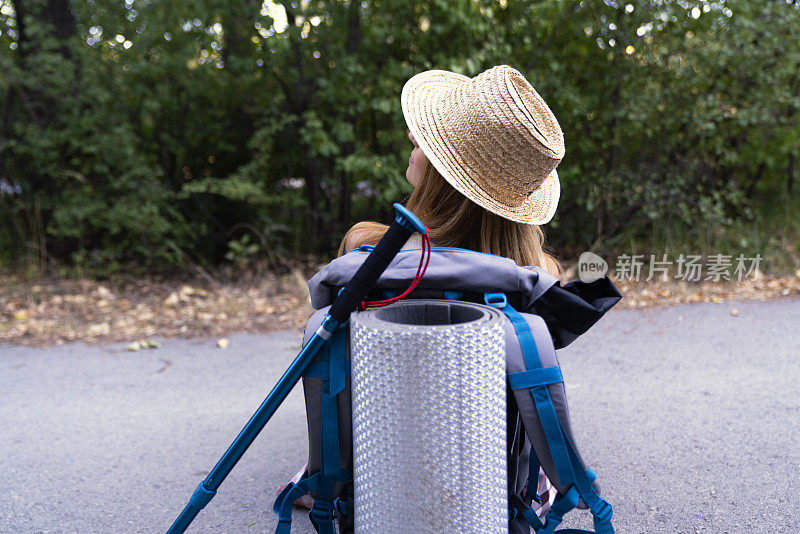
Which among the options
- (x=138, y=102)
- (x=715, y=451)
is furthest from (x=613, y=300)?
(x=138, y=102)

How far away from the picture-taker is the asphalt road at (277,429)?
7.98 feet

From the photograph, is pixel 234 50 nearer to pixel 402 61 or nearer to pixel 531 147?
pixel 402 61

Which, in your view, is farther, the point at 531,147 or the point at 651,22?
the point at 651,22

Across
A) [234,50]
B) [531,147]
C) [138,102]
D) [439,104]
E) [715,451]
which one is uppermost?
[234,50]

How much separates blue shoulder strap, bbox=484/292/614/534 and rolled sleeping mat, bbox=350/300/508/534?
0.26ft

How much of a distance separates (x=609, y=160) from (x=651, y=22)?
4.60ft

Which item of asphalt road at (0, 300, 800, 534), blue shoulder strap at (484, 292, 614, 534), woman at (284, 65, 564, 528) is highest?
woman at (284, 65, 564, 528)

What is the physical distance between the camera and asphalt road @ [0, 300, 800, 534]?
7.98 ft

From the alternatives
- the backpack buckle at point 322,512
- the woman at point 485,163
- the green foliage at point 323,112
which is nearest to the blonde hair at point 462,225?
the woman at point 485,163

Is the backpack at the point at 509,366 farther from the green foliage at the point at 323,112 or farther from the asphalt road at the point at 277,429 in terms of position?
the green foliage at the point at 323,112

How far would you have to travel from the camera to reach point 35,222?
672 cm

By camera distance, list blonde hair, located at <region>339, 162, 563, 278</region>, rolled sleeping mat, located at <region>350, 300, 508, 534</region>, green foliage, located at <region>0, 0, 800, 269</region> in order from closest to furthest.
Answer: rolled sleeping mat, located at <region>350, 300, 508, 534</region>, blonde hair, located at <region>339, 162, 563, 278</region>, green foliage, located at <region>0, 0, 800, 269</region>

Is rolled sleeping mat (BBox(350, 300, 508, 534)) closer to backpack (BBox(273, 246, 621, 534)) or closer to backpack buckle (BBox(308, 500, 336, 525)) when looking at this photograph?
backpack (BBox(273, 246, 621, 534))

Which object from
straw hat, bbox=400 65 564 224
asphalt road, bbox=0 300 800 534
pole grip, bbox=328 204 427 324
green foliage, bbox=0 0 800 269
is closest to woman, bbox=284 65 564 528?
straw hat, bbox=400 65 564 224
